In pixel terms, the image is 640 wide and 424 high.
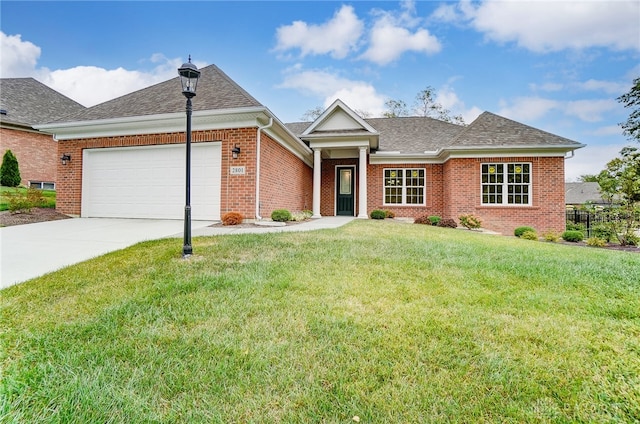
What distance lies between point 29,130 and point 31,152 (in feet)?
3.68

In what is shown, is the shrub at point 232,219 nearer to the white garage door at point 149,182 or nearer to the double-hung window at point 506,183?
the white garage door at point 149,182

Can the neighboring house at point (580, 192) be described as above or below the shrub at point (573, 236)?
above

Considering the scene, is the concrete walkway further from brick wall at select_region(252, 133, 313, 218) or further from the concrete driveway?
brick wall at select_region(252, 133, 313, 218)

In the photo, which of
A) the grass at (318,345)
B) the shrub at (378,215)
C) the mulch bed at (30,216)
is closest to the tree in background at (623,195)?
the shrub at (378,215)

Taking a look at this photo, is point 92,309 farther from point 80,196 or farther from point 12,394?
point 80,196

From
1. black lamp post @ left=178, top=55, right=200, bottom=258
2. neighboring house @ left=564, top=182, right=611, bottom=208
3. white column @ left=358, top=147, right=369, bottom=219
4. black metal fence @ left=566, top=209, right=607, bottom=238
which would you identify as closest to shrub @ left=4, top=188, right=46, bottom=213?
black lamp post @ left=178, top=55, right=200, bottom=258

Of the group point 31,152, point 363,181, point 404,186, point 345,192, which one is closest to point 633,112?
point 404,186

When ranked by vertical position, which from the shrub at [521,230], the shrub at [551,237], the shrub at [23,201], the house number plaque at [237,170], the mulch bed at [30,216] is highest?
the house number plaque at [237,170]

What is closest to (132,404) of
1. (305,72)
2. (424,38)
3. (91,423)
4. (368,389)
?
(91,423)

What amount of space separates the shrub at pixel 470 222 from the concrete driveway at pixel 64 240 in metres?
9.90

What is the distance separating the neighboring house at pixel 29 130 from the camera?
49.3 feet

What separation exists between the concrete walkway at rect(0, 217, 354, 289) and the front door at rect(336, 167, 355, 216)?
8011 millimetres

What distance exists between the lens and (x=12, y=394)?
5.82 feet

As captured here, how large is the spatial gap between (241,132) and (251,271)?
20.2 feet
